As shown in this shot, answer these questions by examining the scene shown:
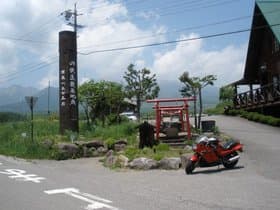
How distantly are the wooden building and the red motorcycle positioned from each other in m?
16.2

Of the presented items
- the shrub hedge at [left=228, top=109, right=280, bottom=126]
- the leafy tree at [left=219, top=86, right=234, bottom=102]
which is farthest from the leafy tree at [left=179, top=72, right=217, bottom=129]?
the leafy tree at [left=219, top=86, right=234, bottom=102]

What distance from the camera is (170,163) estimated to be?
47.1ft

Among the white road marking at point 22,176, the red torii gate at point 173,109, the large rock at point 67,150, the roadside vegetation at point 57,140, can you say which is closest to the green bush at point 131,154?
the roadside vegetation at point 57,140

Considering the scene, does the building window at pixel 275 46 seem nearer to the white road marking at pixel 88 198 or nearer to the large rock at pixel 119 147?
the large rock at pixel 119 147

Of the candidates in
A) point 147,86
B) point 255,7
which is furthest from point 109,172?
point 147,86

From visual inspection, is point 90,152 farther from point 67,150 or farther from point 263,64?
point 263,64

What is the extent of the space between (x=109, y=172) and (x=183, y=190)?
510 centimetres

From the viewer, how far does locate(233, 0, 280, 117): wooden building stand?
30.2m

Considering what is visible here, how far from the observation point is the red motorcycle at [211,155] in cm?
1295

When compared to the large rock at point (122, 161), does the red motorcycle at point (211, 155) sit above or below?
above

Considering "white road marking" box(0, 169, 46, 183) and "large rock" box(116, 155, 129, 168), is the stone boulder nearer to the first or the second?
"white road marking" box(0, 169, 46, 183)

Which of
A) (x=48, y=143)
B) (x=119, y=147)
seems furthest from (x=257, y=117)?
(x=48, y=143)

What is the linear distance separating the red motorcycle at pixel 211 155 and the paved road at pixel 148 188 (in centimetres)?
26

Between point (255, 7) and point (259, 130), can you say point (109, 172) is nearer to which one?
point (259, 130)
